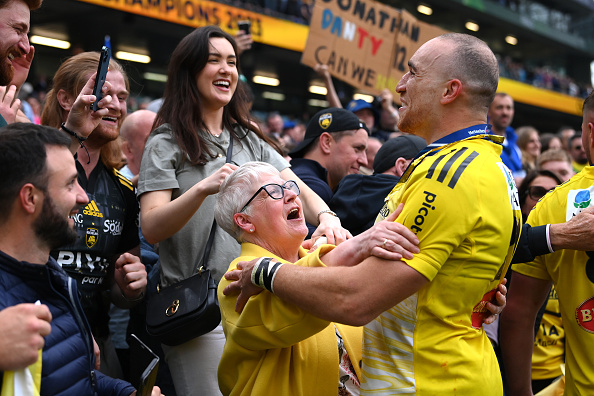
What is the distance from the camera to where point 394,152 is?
160 inches

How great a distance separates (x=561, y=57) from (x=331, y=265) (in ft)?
147

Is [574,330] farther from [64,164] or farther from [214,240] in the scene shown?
[64,164]

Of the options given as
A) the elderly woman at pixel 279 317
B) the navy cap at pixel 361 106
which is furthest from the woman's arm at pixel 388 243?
the navy cap at pixel 361 106

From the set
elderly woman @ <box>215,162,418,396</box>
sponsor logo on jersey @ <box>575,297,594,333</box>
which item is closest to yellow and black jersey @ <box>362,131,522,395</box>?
elderly woman @ <box>215,162,418,396</box>

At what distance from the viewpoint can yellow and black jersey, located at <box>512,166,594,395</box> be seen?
2678mm

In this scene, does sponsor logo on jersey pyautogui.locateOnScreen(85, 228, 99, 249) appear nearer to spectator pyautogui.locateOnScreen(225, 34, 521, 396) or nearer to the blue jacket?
the blue jacket

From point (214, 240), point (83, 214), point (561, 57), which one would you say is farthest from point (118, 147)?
point (561, 57)

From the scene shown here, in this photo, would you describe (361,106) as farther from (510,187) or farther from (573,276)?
(510,187)

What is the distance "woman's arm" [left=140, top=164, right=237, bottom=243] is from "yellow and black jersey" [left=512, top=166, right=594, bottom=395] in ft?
4.86

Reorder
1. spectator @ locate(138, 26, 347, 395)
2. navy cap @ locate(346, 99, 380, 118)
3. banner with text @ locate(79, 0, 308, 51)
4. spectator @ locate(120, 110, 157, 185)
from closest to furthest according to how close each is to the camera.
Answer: spectator @ locate(138, 26, 347, 395)
spectator @ locate(120, 110, 157, 185)
navy cap @ locate(346, 99, 380, 118)
banner with text @ locate(79, 0, 308, 51)

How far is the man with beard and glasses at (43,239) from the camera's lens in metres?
1.98

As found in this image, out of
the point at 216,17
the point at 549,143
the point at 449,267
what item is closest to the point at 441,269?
the point at 449,267

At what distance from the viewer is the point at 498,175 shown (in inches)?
83.7

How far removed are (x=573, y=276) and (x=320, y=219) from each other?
116 centimetres
